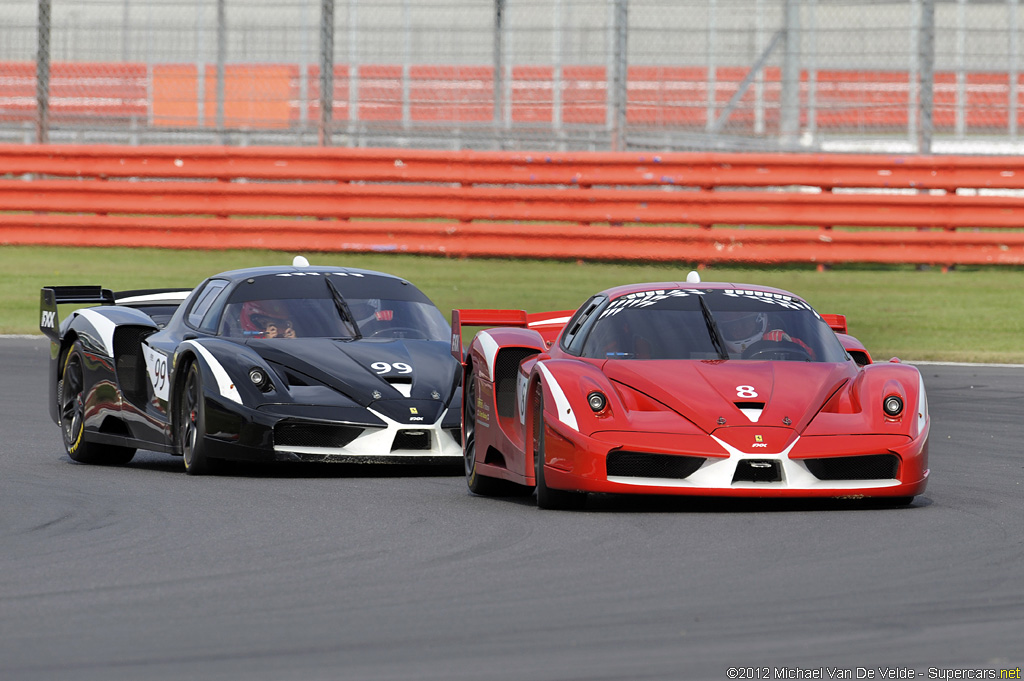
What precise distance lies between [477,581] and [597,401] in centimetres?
193

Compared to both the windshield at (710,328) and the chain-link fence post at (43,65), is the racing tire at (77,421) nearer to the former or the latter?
the windshield at (710,328)

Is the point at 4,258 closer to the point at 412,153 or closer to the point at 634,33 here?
the point at 412,153

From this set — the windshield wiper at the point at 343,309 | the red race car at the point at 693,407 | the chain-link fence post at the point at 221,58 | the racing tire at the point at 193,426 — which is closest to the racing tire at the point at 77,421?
the racing tire at the point at 193,426

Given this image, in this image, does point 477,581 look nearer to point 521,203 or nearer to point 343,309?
point 343,309

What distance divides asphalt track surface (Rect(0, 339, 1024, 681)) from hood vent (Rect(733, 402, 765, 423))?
404 millimetres

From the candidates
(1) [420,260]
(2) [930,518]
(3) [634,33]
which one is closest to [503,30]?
(3) [634,33]

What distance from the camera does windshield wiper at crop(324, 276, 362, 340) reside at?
10234 mm

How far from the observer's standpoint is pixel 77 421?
10516mm

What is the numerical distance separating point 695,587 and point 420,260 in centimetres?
1437

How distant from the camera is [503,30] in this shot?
19.8 metres

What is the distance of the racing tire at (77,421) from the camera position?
10328mm

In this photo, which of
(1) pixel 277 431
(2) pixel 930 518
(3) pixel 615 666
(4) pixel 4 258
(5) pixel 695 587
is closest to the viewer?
(3) pixel 615 666

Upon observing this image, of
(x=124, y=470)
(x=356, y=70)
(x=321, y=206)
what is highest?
(x=356, y=70)

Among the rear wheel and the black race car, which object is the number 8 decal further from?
the black race car
